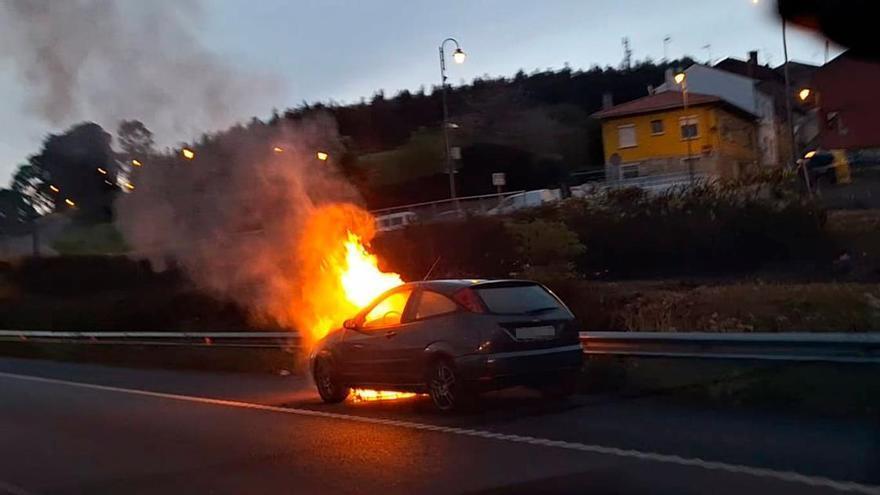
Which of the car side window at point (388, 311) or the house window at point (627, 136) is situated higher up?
the house window at point (627, 136)

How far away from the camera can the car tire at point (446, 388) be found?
1112 centimetres

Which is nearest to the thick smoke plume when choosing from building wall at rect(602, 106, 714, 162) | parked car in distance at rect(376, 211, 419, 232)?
parked car in distance at rect(376, 211, 419, 232)

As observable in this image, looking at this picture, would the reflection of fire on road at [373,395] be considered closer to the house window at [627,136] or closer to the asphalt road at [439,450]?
the asphalt road at [439,450]

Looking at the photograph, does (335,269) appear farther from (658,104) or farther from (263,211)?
(658,104)

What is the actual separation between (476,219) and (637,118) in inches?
1069

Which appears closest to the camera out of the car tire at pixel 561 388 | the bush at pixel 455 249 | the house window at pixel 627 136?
the car tire at pixel 561 388

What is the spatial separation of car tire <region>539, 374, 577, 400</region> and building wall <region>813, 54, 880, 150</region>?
3890mm

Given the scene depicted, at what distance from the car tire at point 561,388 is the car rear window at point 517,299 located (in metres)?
0.79

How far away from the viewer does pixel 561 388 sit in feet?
38.2

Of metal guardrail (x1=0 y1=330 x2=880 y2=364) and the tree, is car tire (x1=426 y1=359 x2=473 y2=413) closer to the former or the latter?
metal guardrail (x1=0 y1=330 x2=880 y2=364)

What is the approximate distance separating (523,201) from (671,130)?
64.1ft

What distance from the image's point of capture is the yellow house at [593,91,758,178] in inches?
1876

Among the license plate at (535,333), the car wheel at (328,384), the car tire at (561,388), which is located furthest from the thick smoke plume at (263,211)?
the license plate at (535,333)

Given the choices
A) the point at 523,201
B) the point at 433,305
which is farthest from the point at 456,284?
the point at 523,201
